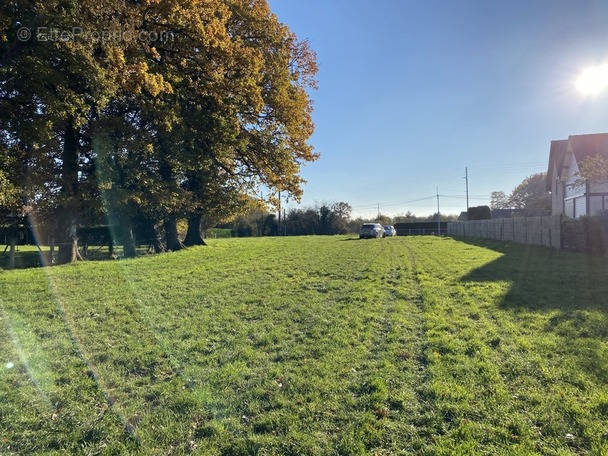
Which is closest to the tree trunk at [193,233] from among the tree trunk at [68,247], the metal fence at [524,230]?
the tree trunk at [68,247]

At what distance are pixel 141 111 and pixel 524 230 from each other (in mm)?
20765

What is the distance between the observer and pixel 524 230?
22.1 m

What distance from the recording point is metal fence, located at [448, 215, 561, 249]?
59.2 ft

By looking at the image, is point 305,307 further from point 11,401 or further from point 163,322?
point 11,401

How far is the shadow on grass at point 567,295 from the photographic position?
15.6 feet

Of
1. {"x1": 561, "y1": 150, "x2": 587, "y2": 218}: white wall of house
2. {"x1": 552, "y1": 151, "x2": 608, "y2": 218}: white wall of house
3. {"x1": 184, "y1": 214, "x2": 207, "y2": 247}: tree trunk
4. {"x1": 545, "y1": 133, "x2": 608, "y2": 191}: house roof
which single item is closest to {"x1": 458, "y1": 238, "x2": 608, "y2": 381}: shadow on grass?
{"x1": 552, "y1": 151, "x2": 608, "y2": 218}: white wall of house

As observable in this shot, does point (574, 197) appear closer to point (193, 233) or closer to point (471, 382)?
point (193, 233)

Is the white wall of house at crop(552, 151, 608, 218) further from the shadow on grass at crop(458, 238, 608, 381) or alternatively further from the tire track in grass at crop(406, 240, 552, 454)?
the tire track in grass at crop(406, 240, 552, 454)

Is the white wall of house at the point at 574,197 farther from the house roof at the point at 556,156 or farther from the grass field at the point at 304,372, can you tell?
the grass field at the point at 304,372

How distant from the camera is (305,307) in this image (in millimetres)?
7027

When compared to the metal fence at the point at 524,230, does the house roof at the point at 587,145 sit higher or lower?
higher

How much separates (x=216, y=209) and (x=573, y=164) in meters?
25.5

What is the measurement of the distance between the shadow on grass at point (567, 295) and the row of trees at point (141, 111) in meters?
10.9

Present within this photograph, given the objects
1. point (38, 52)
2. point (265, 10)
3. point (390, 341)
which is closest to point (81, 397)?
point (390, 341)
